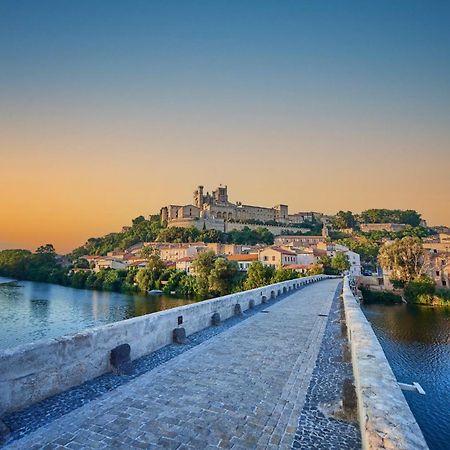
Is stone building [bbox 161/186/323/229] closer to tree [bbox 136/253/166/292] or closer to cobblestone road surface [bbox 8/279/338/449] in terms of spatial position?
tree [bbox 136/253/166/292]

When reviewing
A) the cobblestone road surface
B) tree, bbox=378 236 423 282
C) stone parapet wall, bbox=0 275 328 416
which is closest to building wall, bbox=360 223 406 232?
tree, bbox=378 236 423 282

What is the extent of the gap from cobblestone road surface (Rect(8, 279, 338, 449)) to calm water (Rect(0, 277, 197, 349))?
1603cm

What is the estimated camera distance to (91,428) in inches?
156

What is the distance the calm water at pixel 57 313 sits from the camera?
24.8 m

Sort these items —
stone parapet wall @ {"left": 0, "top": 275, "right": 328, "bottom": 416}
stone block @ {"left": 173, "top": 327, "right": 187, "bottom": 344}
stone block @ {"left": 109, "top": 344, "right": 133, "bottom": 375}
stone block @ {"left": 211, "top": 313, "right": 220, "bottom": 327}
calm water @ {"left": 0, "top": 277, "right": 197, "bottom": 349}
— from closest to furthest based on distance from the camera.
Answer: stone parapet wall @ {"left": 0, "top": 275, "right": 328, "bottom": 416} < stone block @ {"left": 109, "top": 344, "right": 133, "bottom": 375} < stone block @ {"left": 173, "top": 327, "right": 187, "bottom": 344} < stone block @ {"left": 211, "top": 313, "right": 220, "bottom": 327} < calm water @ {"left": 0, "top": 277, "right": 197, "bottom": 349}

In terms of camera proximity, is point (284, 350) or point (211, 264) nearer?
point (284, 350)

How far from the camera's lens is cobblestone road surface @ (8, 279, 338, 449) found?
373 cm

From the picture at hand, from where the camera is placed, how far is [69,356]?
16.8ft

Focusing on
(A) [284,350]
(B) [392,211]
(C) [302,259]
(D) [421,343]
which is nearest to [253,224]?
(C) [302,259]

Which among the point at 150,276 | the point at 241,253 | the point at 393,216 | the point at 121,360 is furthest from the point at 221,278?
the point at 393,216

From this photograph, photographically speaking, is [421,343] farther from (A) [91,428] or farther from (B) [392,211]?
(B) [392,211]

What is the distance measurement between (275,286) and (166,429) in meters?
16.4

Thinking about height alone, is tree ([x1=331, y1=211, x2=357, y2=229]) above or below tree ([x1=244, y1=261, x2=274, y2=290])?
above

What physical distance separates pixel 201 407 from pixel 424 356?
18.2m
